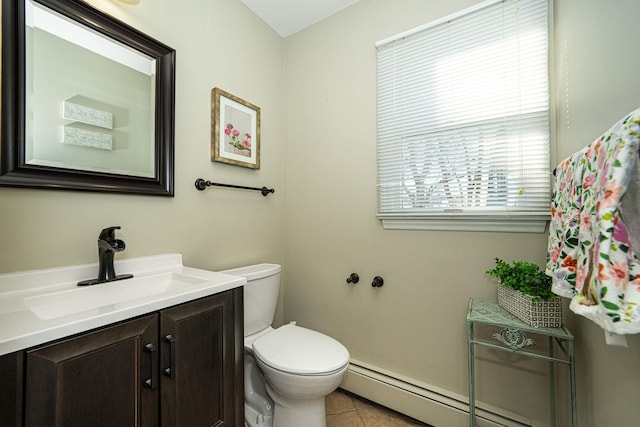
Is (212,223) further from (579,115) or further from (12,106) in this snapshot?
(579,115)

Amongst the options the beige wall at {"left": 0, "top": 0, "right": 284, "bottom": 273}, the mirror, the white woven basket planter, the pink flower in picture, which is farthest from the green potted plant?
the mirror

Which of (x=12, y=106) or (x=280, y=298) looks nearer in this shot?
(x=12, y=106)

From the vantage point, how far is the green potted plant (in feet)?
3.48

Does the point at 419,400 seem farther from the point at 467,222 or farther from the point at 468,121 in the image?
the point at 468,121

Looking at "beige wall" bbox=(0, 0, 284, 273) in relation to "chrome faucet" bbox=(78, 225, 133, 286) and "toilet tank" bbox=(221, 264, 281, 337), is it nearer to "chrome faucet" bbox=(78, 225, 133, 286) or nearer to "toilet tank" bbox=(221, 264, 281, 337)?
"chrome faucet" bbox=(78, 225, 133, 286)

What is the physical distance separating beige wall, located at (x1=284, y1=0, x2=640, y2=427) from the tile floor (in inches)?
9.6

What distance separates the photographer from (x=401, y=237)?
Result: 1628 mm

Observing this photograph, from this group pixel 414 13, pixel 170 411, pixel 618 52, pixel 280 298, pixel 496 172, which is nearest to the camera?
pixel 618 52

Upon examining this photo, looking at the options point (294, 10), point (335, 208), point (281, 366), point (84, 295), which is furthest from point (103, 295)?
point (294, 10)

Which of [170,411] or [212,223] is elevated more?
[212,223]

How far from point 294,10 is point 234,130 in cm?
97

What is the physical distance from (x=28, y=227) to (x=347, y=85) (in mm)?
1780

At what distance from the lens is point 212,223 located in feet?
5.26

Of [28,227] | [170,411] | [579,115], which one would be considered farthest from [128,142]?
[579,115]
